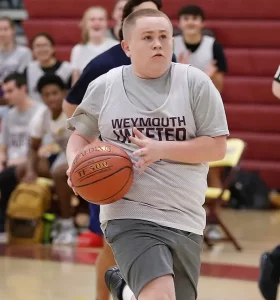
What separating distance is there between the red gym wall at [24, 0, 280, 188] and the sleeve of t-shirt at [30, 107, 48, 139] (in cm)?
263

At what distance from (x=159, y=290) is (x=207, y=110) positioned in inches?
30.5

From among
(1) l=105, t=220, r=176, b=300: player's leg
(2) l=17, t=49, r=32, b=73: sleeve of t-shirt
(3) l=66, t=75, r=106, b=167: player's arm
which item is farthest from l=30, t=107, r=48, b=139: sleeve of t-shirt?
(1) l=105, t=220, r=176, b=300: player's leg

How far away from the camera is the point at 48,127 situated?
7145 mm

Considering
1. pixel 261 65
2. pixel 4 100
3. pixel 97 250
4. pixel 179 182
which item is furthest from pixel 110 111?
pixel 261 65

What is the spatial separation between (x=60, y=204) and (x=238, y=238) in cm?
173

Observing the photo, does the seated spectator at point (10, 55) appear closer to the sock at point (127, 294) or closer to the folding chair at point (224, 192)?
the folding chair at point (224, 192)

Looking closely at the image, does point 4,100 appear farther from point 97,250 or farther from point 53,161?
point 97,250

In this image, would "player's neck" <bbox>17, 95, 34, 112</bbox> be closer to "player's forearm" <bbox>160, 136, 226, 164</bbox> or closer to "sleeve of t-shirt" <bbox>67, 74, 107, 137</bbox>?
"sleeve of t-shirt" <bbox>67, 74, 107, 137</bbox>

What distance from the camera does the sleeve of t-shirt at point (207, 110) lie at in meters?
3.13

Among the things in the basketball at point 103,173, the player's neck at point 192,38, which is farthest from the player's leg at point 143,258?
the player's neck at point 192,38

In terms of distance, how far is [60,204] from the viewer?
710 centimetres

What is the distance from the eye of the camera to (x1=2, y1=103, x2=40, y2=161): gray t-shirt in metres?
7.29

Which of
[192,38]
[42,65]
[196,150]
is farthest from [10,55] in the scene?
[196,150]

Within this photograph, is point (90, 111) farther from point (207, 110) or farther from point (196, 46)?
point (196, 46)
